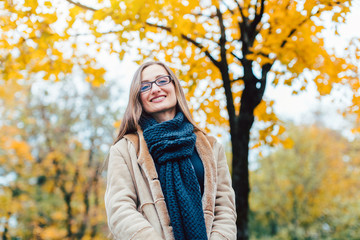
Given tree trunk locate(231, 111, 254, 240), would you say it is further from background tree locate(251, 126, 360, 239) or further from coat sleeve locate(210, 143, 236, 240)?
background tree locate(251, 126, 360, 239)

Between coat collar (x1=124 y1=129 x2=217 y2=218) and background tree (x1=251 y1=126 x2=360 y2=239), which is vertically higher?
coat collar (x1=124 y1=129 x2=217 y2=218)

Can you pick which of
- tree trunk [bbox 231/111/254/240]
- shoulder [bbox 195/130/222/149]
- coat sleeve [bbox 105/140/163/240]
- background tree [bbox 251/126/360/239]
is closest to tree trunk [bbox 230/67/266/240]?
tree trunk [bbox 231/111/254/240]

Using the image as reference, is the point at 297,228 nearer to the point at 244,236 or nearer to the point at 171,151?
the point at 244,236

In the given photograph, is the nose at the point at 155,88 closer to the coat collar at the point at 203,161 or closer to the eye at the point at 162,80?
the eye at the point at 162,80

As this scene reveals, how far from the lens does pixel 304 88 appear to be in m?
3.46

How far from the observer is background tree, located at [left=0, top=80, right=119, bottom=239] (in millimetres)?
11227

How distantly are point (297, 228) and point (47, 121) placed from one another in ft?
36.1

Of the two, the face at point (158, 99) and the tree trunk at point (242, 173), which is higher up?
the face at point (158, 99)

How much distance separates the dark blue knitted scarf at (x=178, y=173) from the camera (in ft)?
5.19

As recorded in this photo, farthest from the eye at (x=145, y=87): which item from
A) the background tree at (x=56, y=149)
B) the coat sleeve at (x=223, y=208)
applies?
the background tree at (x=56, y=149)

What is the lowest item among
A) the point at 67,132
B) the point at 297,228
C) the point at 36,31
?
the point at 297,228

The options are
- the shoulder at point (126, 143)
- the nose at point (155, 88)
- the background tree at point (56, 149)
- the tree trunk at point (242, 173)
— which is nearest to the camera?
the shoulder at point (126, 143)

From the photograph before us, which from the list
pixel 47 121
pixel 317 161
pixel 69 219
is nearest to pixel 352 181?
pixel 317 161

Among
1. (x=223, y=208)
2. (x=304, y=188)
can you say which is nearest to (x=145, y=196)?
(x=223, y=208)
